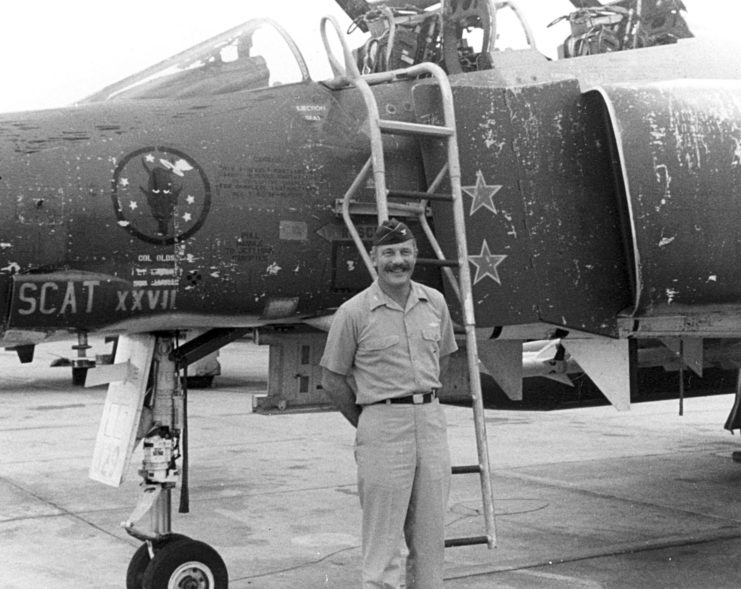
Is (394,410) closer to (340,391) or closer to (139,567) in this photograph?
(340,391)

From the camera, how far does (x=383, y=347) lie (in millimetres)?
3959

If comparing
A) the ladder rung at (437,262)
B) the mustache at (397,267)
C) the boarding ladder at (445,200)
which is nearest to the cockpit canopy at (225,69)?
the boarding ladder at (445,200)

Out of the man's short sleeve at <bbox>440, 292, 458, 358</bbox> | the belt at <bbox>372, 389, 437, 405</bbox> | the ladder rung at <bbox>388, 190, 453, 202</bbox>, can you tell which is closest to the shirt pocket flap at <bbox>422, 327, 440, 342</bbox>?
the man's short sleeve at <bbox>440, 292, 458, 358</bbox>

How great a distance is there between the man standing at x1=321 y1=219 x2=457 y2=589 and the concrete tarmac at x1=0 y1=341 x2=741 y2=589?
162 cm

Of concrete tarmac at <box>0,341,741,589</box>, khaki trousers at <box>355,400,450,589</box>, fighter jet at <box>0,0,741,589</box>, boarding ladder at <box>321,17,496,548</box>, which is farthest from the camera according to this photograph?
concrete tarmac at <box>0,341,741,589</box>

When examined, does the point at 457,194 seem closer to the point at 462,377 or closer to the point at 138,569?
the point at 462,377

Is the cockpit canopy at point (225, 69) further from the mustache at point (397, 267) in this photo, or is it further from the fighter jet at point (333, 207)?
the mustache at point (397, 267)

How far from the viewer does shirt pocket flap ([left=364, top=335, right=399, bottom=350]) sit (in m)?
3.96

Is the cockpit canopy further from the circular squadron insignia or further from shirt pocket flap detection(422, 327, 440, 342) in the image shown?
shirt pocket flap detection(422, 327, 440, 342)

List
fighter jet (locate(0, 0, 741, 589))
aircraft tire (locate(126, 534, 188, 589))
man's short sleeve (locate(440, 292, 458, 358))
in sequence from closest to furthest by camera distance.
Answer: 1. man's short sleeve (locate(440, 292, 458, 358))
2. fighter jet (locate(0, 0, 741, 589))
3. aircraft tire (locate(126, 534, 188, 589))

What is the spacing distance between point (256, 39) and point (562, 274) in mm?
1835

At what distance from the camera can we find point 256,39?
5109mm

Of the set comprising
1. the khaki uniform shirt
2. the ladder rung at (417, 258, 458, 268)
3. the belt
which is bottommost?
the belt

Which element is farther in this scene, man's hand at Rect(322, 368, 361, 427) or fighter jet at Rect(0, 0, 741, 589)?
fighter jet at Rect(0, 0, 741, 589)
